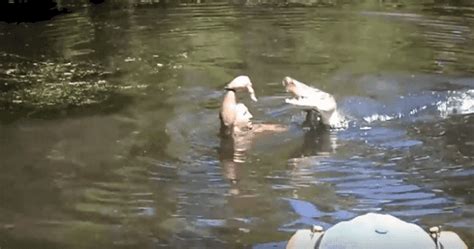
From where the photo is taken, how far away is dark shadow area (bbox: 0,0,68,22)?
396 inches

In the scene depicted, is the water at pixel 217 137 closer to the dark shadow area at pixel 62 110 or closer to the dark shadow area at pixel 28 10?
the dark shadow area at pixel 62 110

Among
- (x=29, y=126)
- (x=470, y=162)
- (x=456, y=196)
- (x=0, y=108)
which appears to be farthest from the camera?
(x=0, y=108)

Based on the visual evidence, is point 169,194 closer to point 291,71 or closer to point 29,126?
point 29,126

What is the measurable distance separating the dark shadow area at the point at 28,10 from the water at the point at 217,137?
37.3 inches

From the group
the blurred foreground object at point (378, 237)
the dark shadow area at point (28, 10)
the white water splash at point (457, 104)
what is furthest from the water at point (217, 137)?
the blurred foreground object at point (378, 237)

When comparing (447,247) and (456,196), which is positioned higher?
(447,247)

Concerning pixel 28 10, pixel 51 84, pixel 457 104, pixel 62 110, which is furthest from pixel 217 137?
pixel 28 10

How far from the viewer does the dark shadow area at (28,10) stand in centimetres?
1006

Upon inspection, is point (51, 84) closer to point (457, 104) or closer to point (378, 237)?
point (457, 104)

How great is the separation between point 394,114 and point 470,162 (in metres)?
1.01

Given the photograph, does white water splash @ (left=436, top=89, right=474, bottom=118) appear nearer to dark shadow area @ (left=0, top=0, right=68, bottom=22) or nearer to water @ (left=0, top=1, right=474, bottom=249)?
water @ (left=0, top=1, right=474, bottom=249)

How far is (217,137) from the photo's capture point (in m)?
5.28

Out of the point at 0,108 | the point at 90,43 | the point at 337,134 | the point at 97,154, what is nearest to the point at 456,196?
the point at 337,134

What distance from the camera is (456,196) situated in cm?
423
